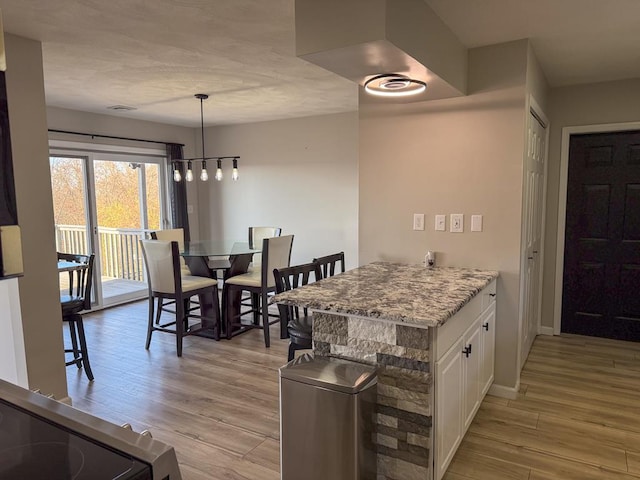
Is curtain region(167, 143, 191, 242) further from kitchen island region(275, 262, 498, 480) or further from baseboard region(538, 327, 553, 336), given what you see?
baseboard region(538, 327, 553, 336)

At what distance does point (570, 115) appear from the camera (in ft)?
13.5

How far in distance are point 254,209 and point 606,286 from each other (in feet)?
15.0

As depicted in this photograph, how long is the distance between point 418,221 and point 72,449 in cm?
274

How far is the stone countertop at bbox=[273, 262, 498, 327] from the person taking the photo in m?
1.95

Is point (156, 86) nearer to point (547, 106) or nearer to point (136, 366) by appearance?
point (136, 366)

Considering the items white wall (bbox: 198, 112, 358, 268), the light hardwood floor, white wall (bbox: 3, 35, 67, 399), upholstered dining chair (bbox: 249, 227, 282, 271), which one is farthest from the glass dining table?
white wall (bbox: 3, 35, 67, 399)

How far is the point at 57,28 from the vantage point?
2.62 meters

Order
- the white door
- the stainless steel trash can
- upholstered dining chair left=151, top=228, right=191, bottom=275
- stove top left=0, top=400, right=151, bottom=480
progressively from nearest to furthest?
stove top left=0, top=400, right=151, bottom=480 → the stainless steel trash can → the white door → upholstered dining chair left=151, top=228, right=191, bottom=275

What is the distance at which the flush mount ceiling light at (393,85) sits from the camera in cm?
240

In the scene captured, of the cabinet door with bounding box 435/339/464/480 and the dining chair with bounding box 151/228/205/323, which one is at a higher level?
the dining chair with bounding box 151/228/205/323

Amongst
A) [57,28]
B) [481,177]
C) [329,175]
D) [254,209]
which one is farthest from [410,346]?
[254,209]

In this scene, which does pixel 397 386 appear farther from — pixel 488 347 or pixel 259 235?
pixel 259 235

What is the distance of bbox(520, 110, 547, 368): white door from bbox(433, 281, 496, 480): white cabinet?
603mm

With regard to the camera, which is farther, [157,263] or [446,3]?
[157,263]
